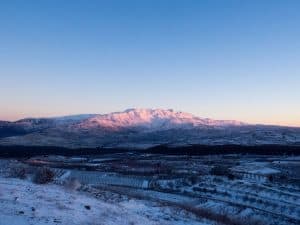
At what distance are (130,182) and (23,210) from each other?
3111 centimetres

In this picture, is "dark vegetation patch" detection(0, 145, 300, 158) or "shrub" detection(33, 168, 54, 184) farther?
"dark vegetation patch" detection(0, 145, 300, 158)

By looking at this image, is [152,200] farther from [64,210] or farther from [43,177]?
[64,210]

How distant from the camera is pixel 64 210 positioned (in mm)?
19359

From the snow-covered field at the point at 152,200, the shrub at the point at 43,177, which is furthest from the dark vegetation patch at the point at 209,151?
the shrub at the point at 43,177

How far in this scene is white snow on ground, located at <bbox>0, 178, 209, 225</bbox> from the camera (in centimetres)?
1745

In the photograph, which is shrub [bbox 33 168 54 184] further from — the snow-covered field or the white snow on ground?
the white snow on ground

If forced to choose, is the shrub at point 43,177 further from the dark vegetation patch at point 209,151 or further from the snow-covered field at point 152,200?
the dark vegetation patch at point 209,151

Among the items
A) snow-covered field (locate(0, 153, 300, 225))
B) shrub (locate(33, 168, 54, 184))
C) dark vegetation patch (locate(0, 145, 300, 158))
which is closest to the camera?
snow-covered field (locate(0, 153, 300, 225))

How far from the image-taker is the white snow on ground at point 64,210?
1745cm

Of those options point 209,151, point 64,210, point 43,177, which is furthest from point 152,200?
point 209,151

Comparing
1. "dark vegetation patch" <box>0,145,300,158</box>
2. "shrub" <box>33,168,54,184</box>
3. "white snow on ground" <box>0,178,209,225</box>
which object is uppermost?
"shrub" <box>33,168,54,184</box>

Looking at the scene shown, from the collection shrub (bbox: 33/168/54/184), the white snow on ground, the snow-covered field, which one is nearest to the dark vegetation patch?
the snow-covered field

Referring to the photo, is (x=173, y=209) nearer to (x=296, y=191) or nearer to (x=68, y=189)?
(x=68, y=189)

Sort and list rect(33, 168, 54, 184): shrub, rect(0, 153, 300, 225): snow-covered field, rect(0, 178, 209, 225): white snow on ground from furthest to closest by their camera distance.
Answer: rect(33, 168, 54, 184): shrub
rect(0, 153, 300, 225): snow-covered field
rect(0, 178, 209, 225): white snow on ground
